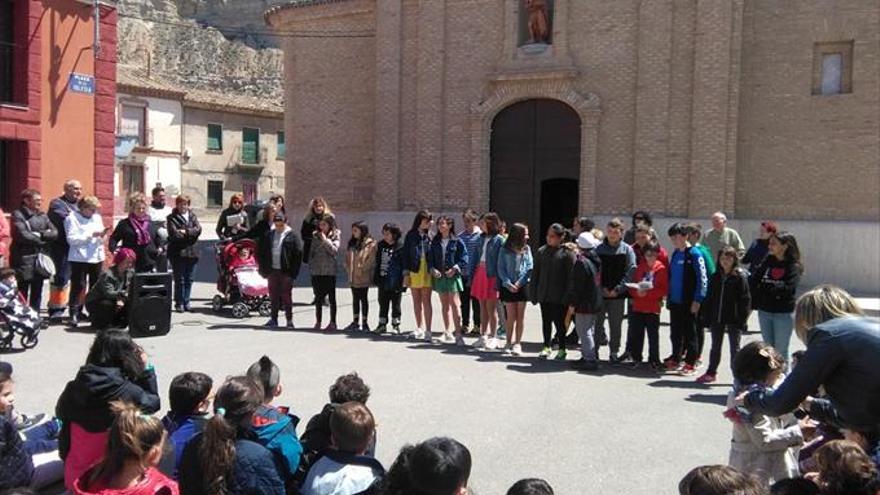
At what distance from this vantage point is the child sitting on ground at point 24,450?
451 cm

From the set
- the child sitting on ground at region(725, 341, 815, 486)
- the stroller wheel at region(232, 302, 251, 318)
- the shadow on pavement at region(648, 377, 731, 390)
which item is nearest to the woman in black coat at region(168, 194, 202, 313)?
the stroller wheel at region(232, 302, 251, 318)

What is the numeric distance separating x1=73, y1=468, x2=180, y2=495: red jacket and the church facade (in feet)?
54.7

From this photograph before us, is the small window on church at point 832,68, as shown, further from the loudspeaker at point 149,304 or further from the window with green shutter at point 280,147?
the window with green shutter at point 280,147

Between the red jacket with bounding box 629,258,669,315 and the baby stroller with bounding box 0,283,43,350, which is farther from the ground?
the red jacket with bounding box 629,258,669,315

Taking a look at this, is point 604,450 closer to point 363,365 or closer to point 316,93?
point 363,365

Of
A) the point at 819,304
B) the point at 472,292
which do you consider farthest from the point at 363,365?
the point at 819,304

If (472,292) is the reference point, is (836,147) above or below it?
above

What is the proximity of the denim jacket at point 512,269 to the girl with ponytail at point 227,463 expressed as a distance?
650 cm

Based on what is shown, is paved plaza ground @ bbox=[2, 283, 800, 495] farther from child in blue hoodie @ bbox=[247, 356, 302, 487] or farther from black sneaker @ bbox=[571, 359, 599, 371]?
child in blue hoodie @ bbox=[247, 356, 302, 487]

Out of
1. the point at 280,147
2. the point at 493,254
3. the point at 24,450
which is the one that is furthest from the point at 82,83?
the point at 280,147

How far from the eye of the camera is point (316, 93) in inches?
960

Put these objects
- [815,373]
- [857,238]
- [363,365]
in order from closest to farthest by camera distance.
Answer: [815,373]
[363,365]
[857,238]

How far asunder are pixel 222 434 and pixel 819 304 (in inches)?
120

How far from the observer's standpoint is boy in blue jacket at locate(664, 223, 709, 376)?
31.0 feet
